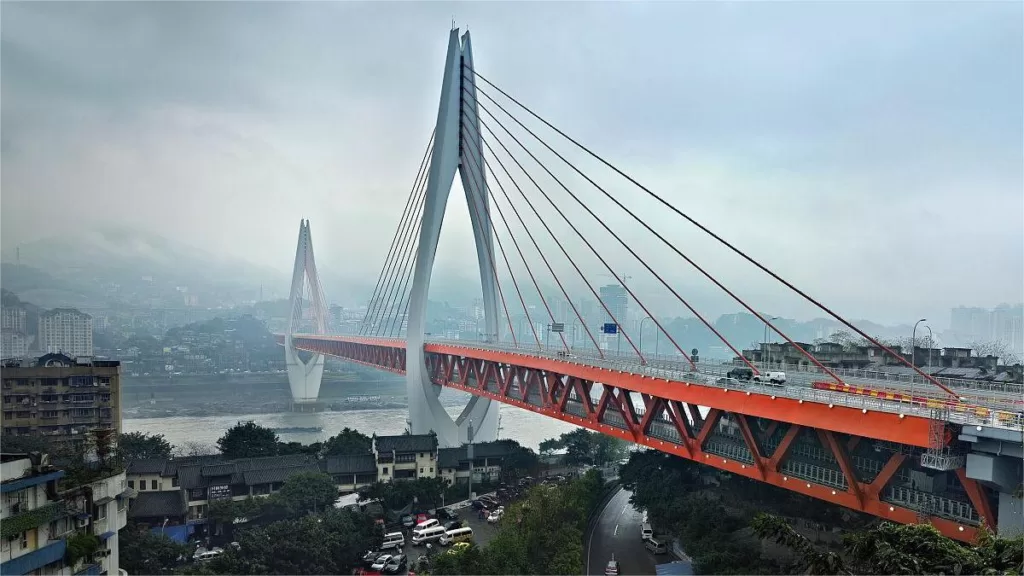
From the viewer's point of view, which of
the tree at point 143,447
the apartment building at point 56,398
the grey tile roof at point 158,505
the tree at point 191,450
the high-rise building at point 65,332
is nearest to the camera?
the grey tile roof at point 158,505

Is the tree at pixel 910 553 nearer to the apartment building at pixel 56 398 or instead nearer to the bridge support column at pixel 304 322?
the apartment building at pixel 56 398

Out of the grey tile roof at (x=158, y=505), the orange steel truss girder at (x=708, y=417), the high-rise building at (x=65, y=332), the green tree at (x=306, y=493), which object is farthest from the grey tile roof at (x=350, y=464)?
the high-rise building at (x=65, y=332)

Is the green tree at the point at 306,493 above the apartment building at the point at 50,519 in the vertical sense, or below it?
below

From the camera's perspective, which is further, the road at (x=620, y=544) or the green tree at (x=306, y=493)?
the green tree at (x=306, y=493)

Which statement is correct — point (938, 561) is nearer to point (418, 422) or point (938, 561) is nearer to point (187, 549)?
point (187, 549)

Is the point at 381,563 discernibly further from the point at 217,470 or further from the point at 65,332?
the point at 65,332

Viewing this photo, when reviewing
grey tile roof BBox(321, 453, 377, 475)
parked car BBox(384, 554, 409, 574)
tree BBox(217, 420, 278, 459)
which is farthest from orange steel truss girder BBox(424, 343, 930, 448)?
tree BBox(217, 420, 278, 459)
